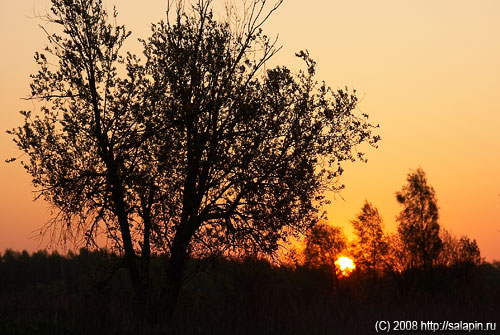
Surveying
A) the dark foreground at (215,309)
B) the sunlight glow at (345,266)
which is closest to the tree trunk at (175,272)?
the dark foreground at (215,309)

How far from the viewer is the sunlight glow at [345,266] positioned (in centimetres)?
7774

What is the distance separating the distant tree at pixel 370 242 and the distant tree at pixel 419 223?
8.52 feet

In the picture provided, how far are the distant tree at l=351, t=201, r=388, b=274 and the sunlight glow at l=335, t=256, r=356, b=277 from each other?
0.92 meters

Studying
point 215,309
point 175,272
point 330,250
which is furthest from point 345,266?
point 175,272

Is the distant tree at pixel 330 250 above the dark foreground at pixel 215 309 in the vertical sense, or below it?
above

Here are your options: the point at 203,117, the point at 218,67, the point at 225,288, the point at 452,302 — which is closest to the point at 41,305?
the point at 225,288

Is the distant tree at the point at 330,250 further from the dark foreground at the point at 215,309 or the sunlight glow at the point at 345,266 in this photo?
the dark foreground at the point at 215,309

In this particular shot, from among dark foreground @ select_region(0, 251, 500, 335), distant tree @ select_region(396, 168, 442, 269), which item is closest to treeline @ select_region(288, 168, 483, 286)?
distant tree @ select_region(396, 168, 442, 269)

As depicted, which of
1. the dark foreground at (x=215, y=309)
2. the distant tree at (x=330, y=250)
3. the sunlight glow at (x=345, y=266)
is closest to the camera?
the dark foreground at (x=215, y=309)

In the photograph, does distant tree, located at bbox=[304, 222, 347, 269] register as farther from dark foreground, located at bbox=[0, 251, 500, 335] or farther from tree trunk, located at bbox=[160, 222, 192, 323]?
tree trunk, located at bbox=[160, 222, 192, 323]

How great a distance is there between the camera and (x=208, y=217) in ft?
91.7

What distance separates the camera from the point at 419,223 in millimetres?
81312

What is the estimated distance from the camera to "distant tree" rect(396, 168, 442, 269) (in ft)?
252

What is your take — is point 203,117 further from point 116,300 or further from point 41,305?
point 41,305
